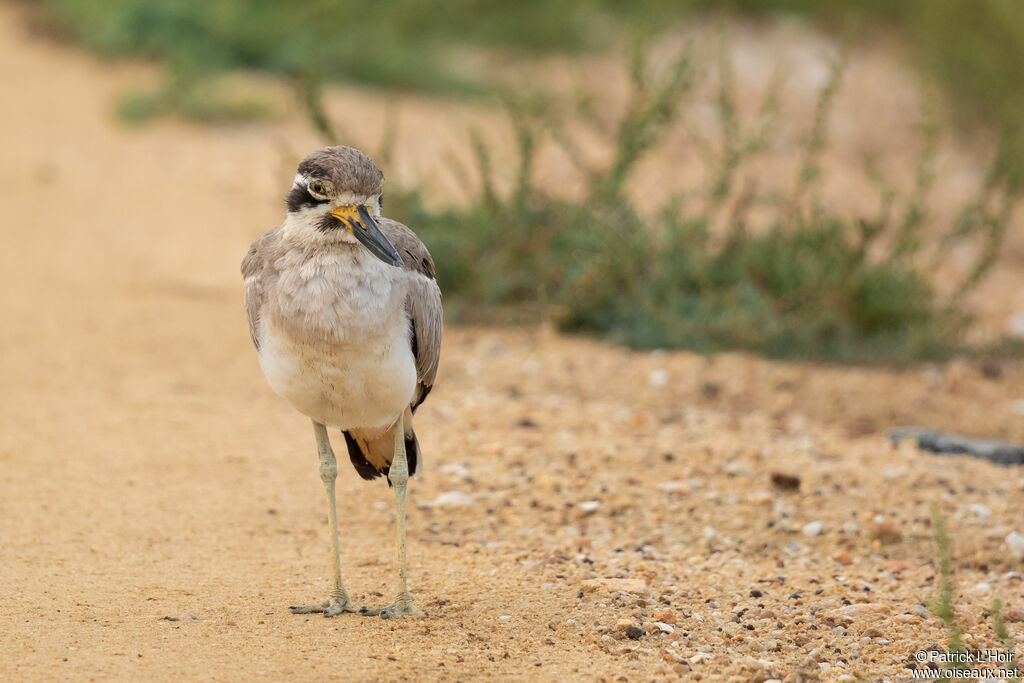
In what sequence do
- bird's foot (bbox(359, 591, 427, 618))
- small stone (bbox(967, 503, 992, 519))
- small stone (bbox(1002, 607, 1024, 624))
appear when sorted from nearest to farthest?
bird's foot (bbox(359, 591, 427, 618)), small stone (bbox(1002, 607, 1024, 624)), small stone (bbox(967, 503, 992, 519))

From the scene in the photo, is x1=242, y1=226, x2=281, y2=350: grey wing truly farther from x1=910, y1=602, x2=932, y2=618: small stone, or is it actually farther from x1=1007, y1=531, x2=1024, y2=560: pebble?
x1=1007, y1=531, x2=1024, y2=560: pebble

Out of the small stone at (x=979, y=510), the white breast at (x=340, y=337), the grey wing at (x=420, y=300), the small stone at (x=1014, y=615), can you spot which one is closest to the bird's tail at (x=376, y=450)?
the grey wing at (x=420, y=300)

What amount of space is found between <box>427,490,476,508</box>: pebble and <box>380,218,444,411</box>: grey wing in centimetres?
94

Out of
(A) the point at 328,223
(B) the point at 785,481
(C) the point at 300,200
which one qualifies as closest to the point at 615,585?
(B) the point at 785,481

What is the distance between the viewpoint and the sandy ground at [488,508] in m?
3.88

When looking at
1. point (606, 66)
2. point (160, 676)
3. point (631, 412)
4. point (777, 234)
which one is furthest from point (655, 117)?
point (606, 66)

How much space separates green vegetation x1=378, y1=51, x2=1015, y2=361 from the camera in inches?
289

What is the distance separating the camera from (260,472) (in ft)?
18.2

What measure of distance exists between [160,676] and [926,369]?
5.40m

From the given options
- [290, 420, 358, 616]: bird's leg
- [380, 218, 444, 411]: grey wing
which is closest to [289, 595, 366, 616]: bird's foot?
[290, 420, 358, 616]: bird's leg

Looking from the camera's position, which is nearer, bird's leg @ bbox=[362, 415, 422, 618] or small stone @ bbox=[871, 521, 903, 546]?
bird's leg @ bbox=[362, 415, 422, 618]

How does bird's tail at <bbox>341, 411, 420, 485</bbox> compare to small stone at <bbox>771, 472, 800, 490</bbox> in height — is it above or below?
above

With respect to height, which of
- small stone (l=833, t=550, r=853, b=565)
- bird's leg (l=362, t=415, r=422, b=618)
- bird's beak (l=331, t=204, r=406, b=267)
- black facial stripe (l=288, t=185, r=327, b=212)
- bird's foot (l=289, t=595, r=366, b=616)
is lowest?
small stone (l=833, t=550, r=853, b=565)

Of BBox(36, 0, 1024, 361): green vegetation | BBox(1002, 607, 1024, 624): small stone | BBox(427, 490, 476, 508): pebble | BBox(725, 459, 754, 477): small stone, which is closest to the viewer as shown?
BBox(1002, 607, 1024, 624): small stone
